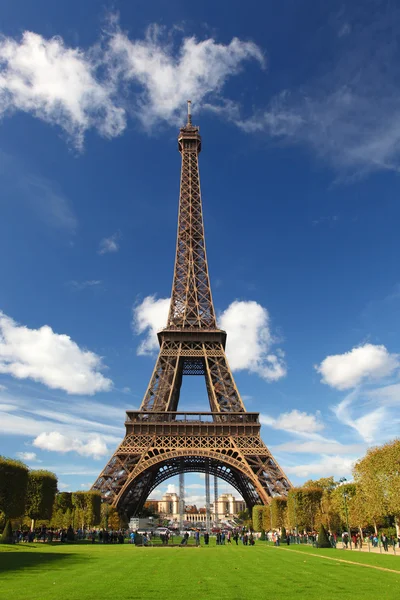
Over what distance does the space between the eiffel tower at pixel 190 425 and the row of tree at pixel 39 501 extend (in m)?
2.79

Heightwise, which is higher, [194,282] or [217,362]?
[194,282]

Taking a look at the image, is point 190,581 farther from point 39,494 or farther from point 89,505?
point 89,505

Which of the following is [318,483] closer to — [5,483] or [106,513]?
[106,513]

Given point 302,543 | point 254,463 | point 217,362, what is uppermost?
point 217,362

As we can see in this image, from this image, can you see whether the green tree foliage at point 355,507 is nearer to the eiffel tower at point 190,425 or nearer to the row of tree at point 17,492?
the eiffel tower at point 190,425

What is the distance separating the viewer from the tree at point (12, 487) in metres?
43.0

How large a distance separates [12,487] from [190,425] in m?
26.1

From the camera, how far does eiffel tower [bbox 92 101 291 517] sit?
60.0 m

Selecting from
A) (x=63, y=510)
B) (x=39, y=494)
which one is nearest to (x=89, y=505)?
(x=39, y=494)

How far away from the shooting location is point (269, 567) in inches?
885

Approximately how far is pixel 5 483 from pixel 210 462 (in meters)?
36.7

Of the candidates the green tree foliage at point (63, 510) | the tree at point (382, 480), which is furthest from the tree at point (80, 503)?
the tree at point (382, 480)

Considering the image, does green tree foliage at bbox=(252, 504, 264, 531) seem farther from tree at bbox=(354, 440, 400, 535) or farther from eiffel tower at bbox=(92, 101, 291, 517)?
tree at bbox=(354, 440, 400, 535)

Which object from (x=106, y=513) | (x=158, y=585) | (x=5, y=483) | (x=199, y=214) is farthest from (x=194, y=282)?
(x=158, y=585)
